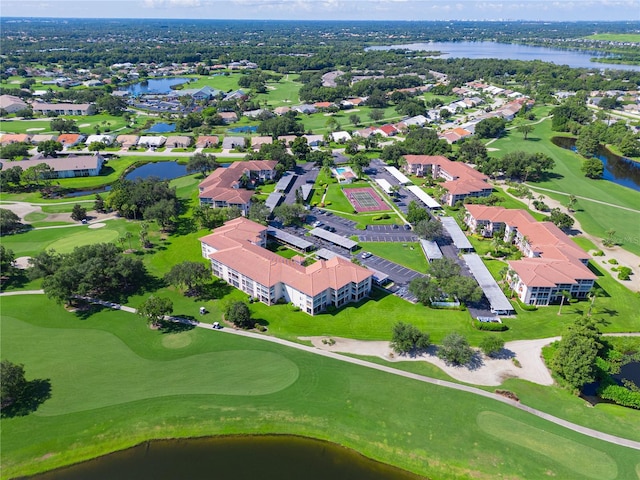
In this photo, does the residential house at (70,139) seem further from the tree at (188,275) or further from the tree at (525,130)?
the tree at (525,130)

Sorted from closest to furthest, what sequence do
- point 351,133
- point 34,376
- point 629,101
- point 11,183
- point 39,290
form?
point 34,376 → point 39,290 → point 11,183 → point 351,133 → point 629,101

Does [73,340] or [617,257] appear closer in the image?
[73,340]

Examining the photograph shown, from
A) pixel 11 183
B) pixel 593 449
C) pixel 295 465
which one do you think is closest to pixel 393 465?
pixel 295 465

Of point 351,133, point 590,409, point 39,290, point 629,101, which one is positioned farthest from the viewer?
point 629,101

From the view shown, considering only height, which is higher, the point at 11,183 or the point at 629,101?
the point at 629,101

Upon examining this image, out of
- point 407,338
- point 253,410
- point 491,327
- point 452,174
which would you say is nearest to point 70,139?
point 452,174

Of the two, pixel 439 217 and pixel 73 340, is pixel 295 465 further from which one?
pixel 439 217
